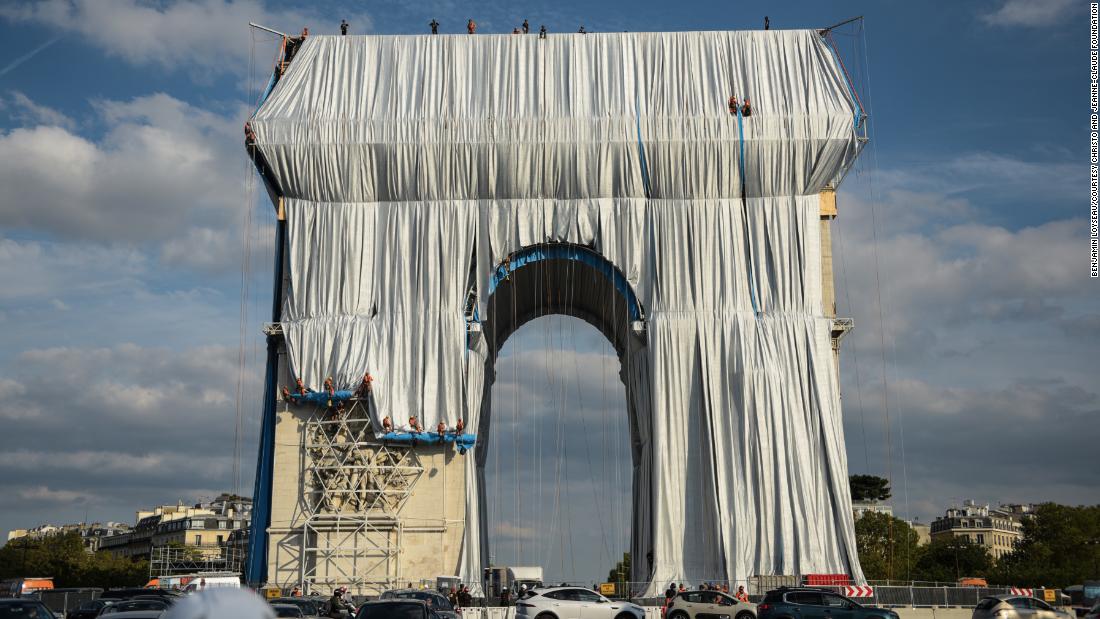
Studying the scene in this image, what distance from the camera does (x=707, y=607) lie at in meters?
26.2

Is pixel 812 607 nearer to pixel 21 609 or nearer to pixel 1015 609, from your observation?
pixel 1015 609

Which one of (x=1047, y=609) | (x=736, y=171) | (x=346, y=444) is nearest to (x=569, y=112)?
(x=736, y=171)

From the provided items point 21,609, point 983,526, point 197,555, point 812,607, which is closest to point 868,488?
point 983,526

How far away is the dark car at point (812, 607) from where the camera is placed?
2358 centimetres

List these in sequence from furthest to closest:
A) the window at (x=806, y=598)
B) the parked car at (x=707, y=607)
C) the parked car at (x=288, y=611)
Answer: the parked car at (x=707, y=607)
the window at (x=806, y=598)
the parked car at (x=288, y=611)

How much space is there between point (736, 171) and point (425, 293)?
11.0 m

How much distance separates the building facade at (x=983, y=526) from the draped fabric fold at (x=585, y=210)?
94610 mm

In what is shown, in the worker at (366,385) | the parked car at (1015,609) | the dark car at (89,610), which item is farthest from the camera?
the worker at (366,385)

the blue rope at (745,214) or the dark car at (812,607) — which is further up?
the blue rope at (745,214)

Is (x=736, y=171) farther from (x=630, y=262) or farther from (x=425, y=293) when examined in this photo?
(x=425, y=293)

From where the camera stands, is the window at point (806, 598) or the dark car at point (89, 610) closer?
the dark car at point (89, 610)

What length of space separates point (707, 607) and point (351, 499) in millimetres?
13085

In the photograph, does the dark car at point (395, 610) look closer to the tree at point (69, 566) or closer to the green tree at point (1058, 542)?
the green tree at point (1058, 542)

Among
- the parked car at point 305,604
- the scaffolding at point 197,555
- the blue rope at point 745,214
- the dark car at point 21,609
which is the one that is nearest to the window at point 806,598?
the parked car at point 305,604
